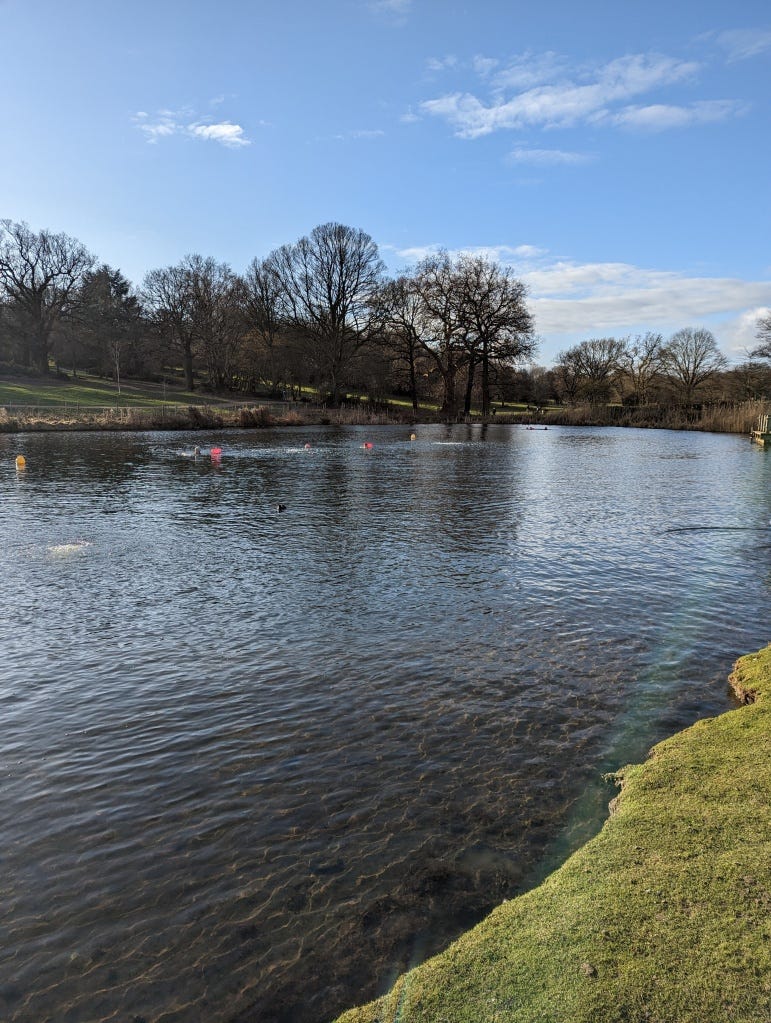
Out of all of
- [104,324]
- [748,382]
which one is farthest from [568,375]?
[104,324]

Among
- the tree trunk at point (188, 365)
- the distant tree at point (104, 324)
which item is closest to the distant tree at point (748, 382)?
the tree trunk at point (188, 365)

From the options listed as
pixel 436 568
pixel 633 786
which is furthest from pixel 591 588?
pixel 633 786

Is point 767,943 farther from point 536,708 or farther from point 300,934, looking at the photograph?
point 536,708

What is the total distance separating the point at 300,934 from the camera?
375cm

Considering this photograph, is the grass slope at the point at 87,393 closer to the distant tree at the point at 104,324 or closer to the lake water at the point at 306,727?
the distant tree at the point at 104,324

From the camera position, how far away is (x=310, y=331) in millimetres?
66562

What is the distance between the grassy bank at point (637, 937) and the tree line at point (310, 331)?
6171cm

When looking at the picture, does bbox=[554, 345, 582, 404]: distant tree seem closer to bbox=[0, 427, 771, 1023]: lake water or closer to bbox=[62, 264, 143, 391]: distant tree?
bbox=[62, 264, 143, 391]: distant tree

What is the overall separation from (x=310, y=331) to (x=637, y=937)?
2651 inches

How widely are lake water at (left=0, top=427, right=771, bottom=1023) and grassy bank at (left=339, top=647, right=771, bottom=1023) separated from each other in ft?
1.66

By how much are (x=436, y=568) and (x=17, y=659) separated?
22.5ft

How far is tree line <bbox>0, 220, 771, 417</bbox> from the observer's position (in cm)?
6300

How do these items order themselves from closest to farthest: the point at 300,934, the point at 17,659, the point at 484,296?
1. the point at 300,934
2. the point at 17,659
3. the point at 484,296

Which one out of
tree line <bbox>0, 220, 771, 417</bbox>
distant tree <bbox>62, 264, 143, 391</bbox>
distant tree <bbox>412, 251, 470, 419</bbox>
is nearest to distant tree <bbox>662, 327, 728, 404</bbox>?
tree line <bbox>0, 220, 771, 417</bbox>
